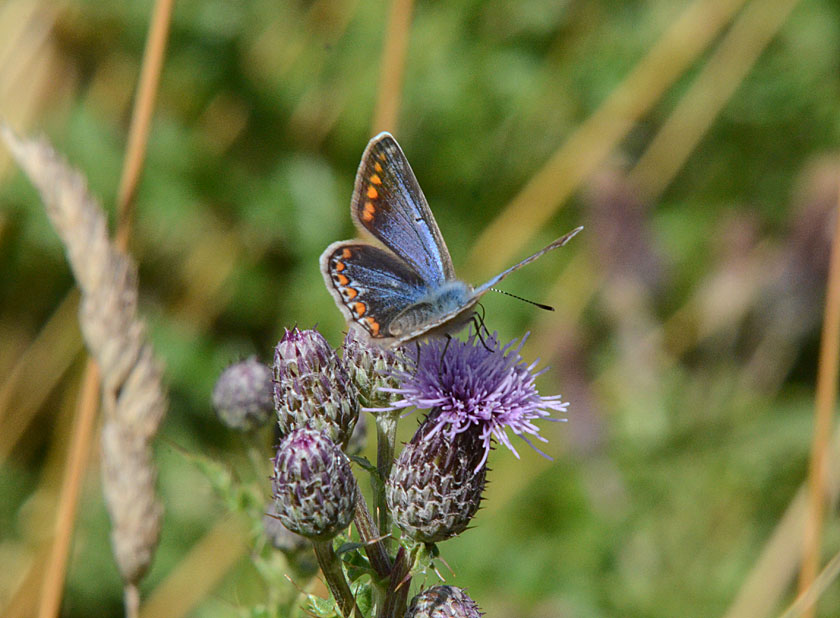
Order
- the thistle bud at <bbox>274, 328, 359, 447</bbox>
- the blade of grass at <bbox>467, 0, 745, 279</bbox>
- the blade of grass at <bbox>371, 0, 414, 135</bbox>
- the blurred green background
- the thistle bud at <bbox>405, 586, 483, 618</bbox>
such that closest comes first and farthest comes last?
1. the thistle bud at <bbox>405, 586, 483, 618</bbox>
2. the thistle bud at <bbox>274, 328, 359, 447</bbox>
3. the blade of grass at <bbox>371, 0, 414, 135</bbox>
4. the blurred green background
5. the blade of grass at <bbox>467, 0, 745, 279</bbox>

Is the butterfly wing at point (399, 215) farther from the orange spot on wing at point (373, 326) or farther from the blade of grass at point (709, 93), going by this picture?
the blade of grass at point (709, 93)

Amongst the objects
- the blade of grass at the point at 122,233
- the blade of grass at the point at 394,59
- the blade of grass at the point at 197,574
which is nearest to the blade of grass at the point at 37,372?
the blade of grass at the point at 197,574

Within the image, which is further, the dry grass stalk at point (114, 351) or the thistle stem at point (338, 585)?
the dry grass stalk at point (114, 351)

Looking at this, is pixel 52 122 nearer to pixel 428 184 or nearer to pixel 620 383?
pixel 428 184

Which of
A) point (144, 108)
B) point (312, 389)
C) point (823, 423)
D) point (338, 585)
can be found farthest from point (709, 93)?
point (338, 585)

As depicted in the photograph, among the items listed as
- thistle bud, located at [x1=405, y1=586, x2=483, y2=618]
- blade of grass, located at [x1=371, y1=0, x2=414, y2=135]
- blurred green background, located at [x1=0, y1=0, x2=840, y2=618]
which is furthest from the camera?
blurred green background, located at [x1=0, y1=0, x2=840, y2=618]

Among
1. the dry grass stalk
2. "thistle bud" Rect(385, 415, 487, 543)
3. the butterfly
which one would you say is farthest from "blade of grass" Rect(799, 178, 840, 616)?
the dry grass stalk

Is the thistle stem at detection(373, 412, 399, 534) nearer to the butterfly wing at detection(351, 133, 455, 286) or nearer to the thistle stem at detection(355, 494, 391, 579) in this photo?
the thistle stem at detection(355, 494, 391, 579)
